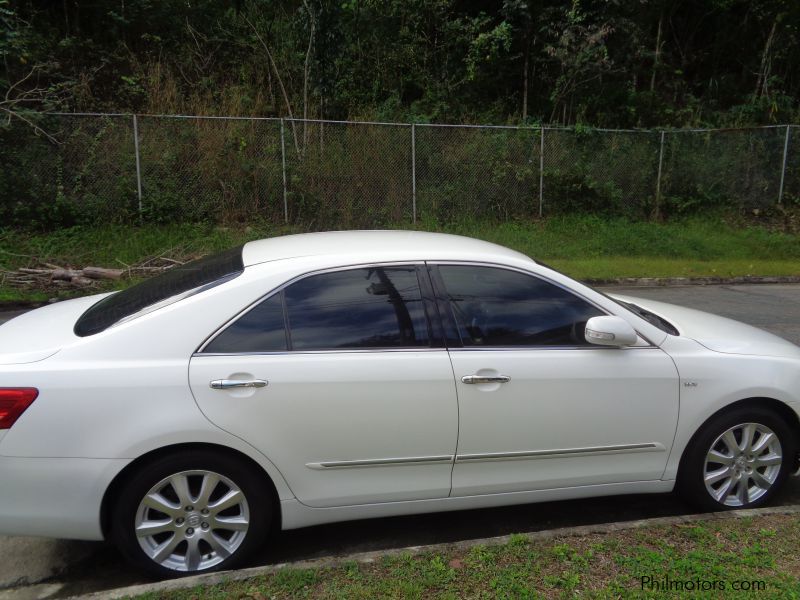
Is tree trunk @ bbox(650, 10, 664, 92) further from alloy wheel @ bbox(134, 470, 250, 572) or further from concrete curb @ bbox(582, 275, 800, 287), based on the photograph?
alloy wheel @ bbox(134, 470, 250, 572)

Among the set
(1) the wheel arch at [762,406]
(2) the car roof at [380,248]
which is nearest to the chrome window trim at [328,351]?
(2) the car roof at [380,248]

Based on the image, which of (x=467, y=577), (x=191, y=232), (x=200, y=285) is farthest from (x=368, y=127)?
(x=467, y=577)

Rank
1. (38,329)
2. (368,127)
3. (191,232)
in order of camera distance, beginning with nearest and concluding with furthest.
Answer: (38,329)
(191,232)
(368,127)

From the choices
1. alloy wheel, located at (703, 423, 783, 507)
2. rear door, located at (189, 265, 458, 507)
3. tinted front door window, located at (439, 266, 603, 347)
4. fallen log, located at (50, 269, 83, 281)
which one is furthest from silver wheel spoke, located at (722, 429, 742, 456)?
fallen log, located at (50, 269, 83, 281)

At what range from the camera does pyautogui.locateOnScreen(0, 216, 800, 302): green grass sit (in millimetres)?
11656

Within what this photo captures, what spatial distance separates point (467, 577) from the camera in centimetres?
273

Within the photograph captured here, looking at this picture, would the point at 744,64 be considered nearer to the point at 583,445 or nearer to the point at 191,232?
the point at 191,232

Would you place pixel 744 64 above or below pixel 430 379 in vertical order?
above

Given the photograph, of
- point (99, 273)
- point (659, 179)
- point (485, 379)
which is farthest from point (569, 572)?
point (659, 179)

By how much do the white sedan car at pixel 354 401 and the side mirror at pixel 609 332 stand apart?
0.01 meters

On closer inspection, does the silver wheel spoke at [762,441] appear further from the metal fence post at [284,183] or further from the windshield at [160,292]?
the metal fence post at [284,183]

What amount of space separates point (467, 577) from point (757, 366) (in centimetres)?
205

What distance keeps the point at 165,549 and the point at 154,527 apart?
4.9 inches
